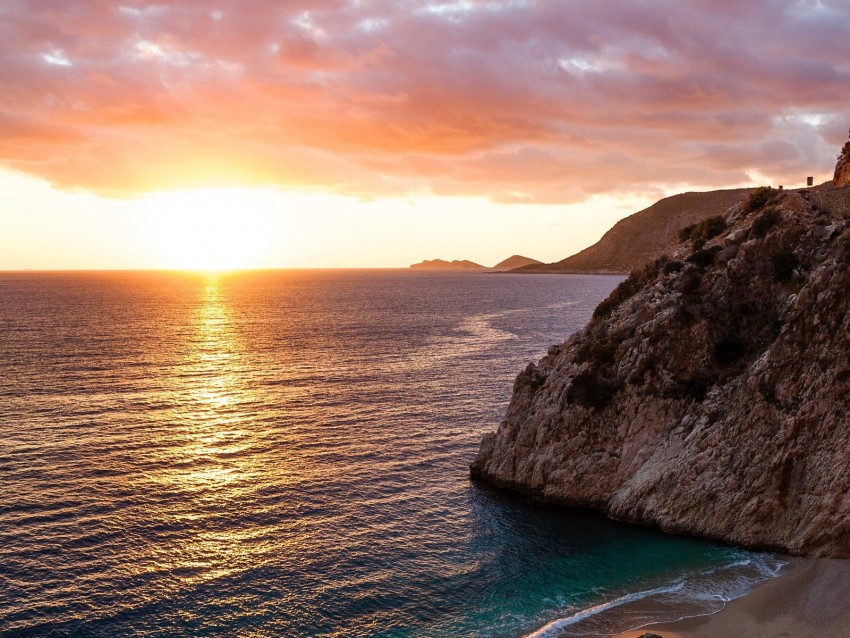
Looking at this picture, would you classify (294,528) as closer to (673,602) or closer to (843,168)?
(673,602)

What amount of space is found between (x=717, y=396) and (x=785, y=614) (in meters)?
16.0

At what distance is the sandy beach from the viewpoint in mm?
30453

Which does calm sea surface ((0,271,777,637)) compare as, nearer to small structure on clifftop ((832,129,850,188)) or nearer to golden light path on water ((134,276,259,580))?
golden light path on water ((134,276,259,580))

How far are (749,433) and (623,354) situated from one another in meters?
11.7

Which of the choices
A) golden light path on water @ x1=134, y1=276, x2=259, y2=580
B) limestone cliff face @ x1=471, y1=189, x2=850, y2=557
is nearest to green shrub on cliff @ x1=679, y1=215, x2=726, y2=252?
limestone cliff face @ x1=471, y1=189, x2=850, y2=557

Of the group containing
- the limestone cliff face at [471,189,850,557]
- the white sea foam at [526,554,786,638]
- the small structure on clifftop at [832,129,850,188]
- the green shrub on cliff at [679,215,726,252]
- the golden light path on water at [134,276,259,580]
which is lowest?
the white sea foam at [526,554,786,638]

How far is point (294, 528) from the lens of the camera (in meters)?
42.5

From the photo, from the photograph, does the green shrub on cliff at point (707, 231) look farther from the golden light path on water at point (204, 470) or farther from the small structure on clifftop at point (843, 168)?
the golden light path on water at point (204, 470)

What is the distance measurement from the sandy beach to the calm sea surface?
1.29m

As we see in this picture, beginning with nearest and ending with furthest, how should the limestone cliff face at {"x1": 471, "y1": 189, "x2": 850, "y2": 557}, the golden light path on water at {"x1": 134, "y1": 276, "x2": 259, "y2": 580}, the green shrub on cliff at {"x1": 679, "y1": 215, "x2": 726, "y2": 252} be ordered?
1. the golden light path on water at {"x1": 134, "y1": 276, "x2": 259, "y2": 580}
2. the limestone cliff face at {"x1": 471, "y1": 189, "x2": 850, "y2": 557}
3. the green shrub on cliff at {"x1": 679, "y1": 215, "x2": 726, "y2": 252}

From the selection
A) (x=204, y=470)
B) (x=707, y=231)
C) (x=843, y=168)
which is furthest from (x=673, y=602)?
(x=843, y=168)

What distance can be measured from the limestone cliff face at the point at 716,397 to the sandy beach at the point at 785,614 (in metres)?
3.80

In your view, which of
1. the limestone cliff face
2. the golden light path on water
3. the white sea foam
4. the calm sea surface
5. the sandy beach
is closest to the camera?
the sandy beach

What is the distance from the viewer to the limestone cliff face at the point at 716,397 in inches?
1547
